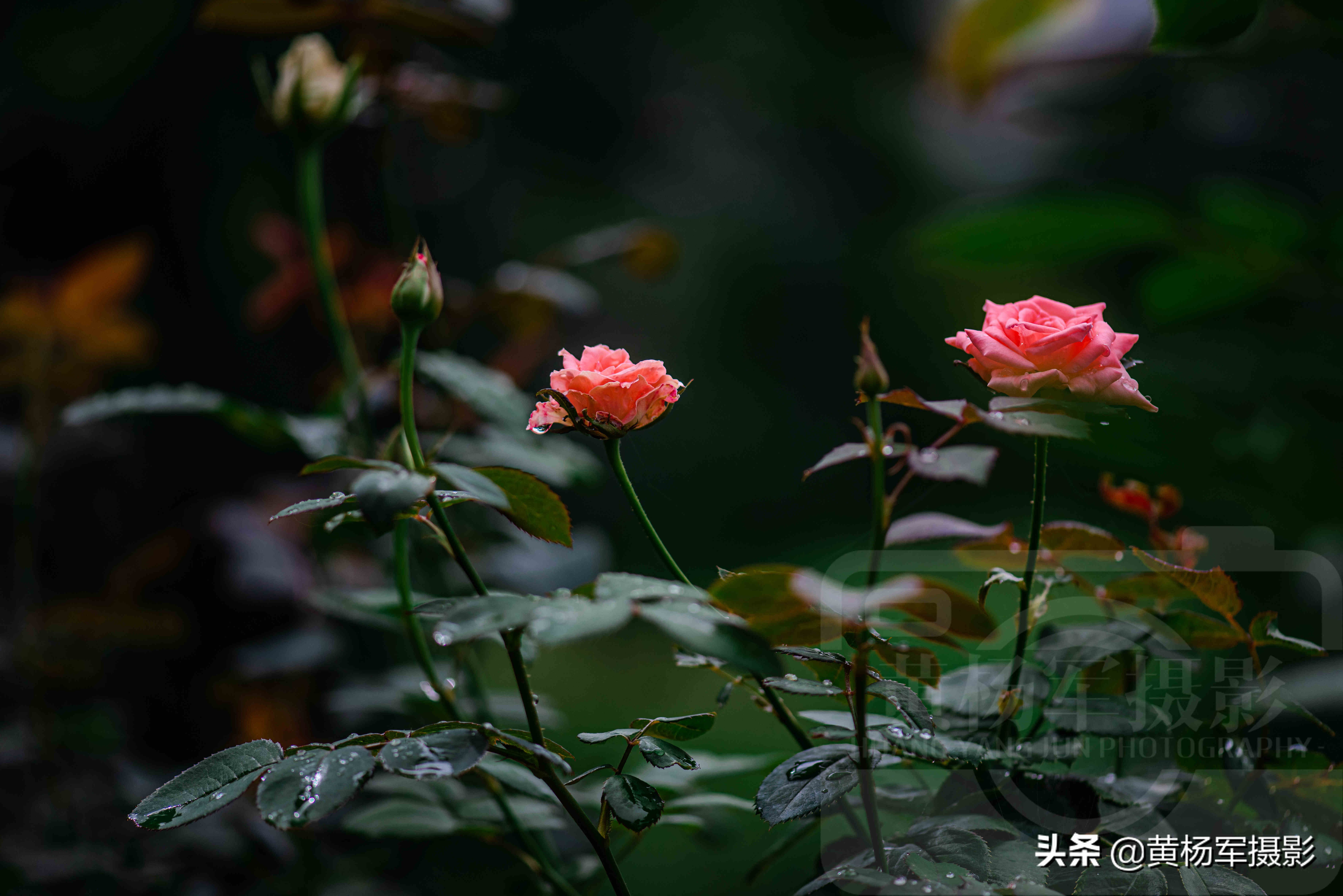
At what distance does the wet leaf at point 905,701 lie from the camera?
302mm

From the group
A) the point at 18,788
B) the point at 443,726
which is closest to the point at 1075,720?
the point at 443,726

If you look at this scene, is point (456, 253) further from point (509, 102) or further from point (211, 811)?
point (211, 811)

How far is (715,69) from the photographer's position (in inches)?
81.1

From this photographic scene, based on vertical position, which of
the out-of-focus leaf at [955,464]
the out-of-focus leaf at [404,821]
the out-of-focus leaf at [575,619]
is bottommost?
the out-of-focus leaf at [404,821]

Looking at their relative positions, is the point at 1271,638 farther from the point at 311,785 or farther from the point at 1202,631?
the point at 311,785

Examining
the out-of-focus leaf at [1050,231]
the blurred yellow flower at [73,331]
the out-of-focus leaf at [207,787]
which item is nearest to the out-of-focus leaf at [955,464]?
the out-of-focus leaf at [207,787]

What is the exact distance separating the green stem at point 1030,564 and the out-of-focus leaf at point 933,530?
2 cm

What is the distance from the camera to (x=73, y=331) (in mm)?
918

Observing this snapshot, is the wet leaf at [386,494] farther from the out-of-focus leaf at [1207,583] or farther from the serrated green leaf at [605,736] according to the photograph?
the out-of-focus leaf at [1207,583]

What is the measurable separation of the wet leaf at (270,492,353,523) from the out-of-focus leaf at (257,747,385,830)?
8 centimetres

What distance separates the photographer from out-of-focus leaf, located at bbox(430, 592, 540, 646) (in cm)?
23

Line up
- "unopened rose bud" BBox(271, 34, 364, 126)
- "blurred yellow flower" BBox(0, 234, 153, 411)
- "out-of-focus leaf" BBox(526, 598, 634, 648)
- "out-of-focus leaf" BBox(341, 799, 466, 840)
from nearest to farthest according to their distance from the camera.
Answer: "out-of-focus leaf" BBox(526, 598, 634, 648) < "out-of-focus leaf" BBox(341, 799, 466, 840) < "unopened rose bud" BBox(271, 34, 364, 126) < "blurred yellow flower" BBox(0, 234, 153, 411)

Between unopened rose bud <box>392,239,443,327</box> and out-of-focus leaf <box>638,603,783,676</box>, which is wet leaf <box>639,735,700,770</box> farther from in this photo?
unopened rose bud <box>392,239,443,327</box>

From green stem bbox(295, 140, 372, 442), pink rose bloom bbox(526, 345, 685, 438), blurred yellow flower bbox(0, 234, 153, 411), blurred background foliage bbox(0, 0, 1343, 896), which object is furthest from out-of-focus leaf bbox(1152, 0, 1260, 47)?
blurred yellow flower bbox(0, 234, 153, 411)
